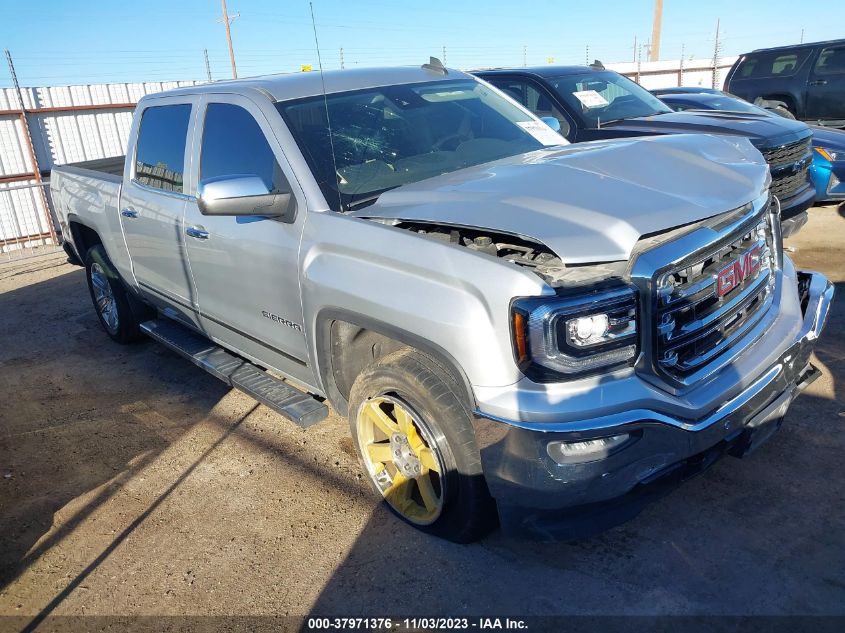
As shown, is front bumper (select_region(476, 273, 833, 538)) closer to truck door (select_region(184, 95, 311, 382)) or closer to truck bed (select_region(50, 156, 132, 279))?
truck door (select_region(184, 95, 311, 382))

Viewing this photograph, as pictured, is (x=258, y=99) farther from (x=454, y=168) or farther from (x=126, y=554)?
(x=126, y=554)

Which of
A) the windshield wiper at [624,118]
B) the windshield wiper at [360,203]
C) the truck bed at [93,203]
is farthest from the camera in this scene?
the windshield wiper at [624,118]

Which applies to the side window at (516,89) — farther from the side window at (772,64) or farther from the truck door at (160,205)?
the side window at (772,64)

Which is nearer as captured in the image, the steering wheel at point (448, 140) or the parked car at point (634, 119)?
the steering wheel at point (448, 140)

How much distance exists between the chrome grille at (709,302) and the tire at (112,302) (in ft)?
15.1

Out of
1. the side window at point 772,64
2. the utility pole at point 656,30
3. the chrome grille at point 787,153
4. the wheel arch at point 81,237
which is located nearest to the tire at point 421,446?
the wheel arch at point 81,237

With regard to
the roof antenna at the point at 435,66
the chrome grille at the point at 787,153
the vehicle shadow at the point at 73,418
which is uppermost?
the roof antenna at the point at 435,66

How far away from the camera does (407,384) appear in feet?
9.34

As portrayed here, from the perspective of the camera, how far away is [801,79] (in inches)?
489

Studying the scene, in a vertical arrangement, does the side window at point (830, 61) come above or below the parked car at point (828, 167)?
above

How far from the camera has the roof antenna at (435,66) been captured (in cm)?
452

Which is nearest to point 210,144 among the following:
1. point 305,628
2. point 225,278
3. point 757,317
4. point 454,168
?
point 225,278

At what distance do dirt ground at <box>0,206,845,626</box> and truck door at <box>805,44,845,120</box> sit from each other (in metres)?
9.29

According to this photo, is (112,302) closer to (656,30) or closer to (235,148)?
(235,148)
